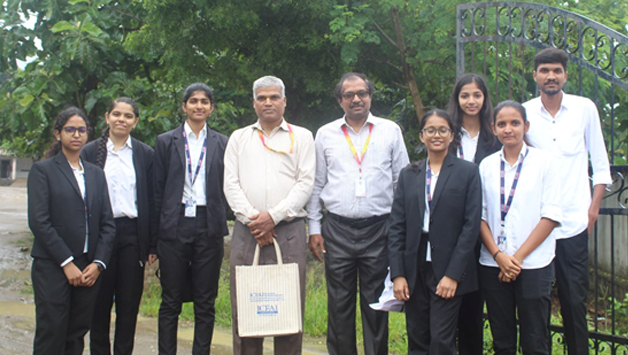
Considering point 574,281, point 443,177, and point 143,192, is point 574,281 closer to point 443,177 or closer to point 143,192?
point 443,177

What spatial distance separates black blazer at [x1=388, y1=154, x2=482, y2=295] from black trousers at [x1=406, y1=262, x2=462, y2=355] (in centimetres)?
7

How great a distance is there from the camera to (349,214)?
13.2 feet

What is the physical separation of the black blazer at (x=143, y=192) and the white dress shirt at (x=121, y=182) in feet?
0.12

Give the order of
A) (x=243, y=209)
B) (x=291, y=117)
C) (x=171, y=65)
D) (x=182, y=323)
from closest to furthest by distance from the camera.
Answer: (x=243, y=209) < (x=182, y=323) < (x=171, y=65) < (x=291, y=117)

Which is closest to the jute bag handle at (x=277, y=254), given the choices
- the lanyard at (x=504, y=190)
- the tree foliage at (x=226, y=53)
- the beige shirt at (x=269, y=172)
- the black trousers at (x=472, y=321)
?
the beige shirt at (x=269, y=172)

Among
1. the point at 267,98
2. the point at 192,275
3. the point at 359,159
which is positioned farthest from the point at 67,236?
the point at 359,159

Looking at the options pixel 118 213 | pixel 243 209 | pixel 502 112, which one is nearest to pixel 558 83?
pixel 502 112

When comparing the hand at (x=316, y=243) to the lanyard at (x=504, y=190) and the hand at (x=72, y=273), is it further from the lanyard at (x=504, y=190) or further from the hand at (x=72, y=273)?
the hand at (x=72, y=273)

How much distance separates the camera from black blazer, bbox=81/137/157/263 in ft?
13.6

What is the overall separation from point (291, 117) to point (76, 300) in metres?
5.69

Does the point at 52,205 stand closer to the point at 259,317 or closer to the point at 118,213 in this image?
the point at 118,213

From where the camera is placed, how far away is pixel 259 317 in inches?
148

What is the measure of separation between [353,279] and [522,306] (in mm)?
1149

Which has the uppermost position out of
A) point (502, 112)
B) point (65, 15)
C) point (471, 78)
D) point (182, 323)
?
point (65, 15)
